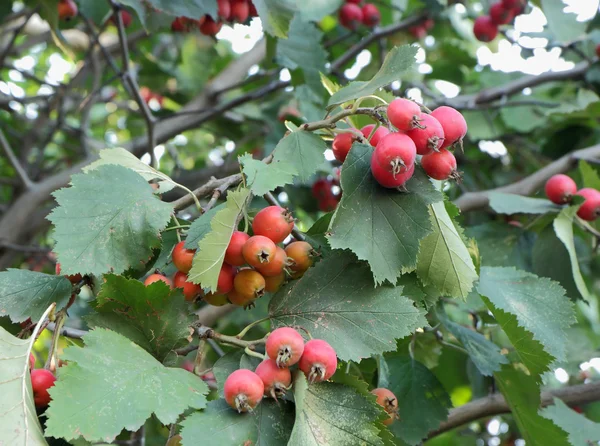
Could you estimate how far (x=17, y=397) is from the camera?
98cm

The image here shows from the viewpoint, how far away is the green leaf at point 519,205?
1.96 meters

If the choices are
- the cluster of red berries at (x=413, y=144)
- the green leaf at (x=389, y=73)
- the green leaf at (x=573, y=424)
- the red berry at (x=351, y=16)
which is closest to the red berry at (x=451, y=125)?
the cluster of red berries at (x=413, y=144)

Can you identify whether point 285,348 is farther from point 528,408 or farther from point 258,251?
point 528,408

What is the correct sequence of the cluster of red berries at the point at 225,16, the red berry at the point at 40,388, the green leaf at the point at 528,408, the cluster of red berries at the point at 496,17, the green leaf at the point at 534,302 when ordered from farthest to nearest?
1. the cluster of red berries at the point at 496,17
2. the cluster of red berries at the point at 225,16
3. the green leaf at the point at 534,302
4. the green leaf at the point at 528,408
5. the red berry at the point at 40,388

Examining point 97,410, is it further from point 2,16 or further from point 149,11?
point 2,16

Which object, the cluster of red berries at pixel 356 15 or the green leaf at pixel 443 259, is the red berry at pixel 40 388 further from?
the cluster of red berries at pixel 356 15

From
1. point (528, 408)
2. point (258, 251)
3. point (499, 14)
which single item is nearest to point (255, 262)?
point (258, 251)

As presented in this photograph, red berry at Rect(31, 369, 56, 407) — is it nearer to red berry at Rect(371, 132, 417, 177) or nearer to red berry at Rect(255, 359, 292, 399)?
red berry at Rect(255, 359, 292, 399)

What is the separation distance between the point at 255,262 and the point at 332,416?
282 mm

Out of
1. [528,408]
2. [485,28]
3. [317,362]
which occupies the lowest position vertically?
[485,28]

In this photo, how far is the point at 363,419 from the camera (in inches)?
41.2

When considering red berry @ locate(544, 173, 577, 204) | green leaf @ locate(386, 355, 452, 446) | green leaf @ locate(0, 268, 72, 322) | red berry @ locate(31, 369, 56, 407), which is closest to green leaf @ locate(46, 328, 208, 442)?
red berry @ locate(31, 369, 56, 407)

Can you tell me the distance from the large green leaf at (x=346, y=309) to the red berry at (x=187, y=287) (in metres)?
0.14

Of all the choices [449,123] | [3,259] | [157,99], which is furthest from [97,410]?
[157,99]
